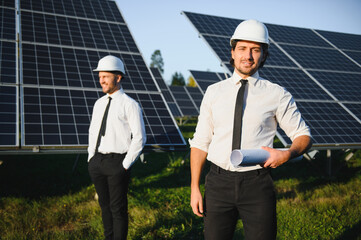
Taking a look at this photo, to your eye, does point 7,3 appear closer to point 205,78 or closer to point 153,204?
point 153,204

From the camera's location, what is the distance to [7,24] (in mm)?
7734

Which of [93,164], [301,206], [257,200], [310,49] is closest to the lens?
[257,200]

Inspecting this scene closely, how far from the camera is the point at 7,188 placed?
6516mm

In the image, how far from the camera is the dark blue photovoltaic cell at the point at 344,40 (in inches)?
535

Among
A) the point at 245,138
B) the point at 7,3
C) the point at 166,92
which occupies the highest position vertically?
the point at 166,92

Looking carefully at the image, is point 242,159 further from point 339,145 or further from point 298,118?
point 339,145

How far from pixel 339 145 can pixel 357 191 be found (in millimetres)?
1144

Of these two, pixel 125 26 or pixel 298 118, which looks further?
pixel 125 26

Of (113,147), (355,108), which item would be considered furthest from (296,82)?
(113,147)

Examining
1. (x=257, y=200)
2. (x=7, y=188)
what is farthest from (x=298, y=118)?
(x=7, y=188)

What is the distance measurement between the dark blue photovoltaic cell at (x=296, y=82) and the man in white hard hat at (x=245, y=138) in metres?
6.41

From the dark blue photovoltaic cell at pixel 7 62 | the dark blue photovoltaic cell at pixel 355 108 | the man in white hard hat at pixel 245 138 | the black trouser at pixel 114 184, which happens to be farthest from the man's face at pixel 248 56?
the dark blue photovoltaic cell at pixel 355 108

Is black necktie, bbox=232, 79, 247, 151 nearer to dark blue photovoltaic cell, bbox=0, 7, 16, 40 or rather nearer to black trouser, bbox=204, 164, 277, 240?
black trouser, bbox=204, 164, 277, 240

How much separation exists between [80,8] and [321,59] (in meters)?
9.55
